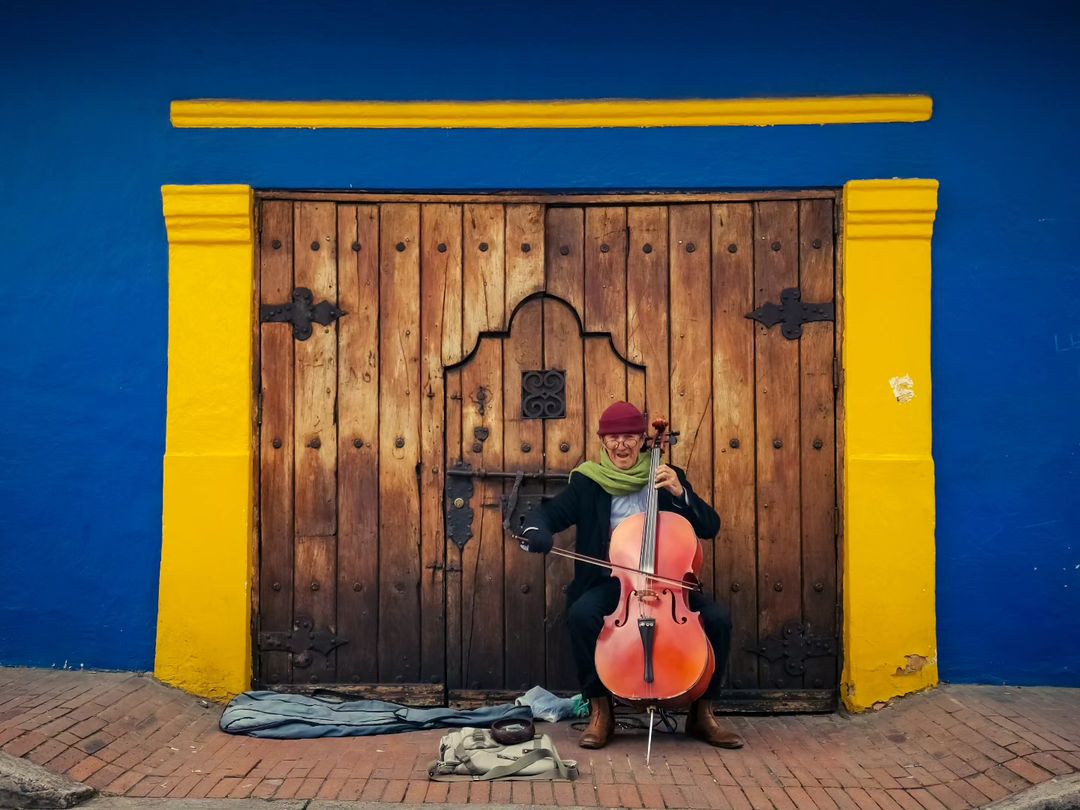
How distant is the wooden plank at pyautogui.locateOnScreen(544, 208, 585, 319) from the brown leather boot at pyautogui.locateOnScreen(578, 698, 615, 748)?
1.67 metres

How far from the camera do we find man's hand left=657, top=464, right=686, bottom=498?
4230mm

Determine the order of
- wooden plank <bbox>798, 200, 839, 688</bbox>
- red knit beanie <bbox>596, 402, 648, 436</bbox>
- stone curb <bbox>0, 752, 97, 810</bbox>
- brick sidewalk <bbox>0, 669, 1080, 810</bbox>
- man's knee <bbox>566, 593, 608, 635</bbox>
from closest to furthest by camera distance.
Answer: stone curb <bbox>0, 752, 97, 810</bbox> < brick sidewalk <bbox>0, 669, 1080, 810</bbox> < man's knee <bbox>566, 593, 608, 635</bbox> < red knit beanie <bbox>596, 402, 648, 436</bbox> < wooden plank <bbox>798, 200, 839, 688</bbox>

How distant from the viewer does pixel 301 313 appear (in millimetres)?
4934

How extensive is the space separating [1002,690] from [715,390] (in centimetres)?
178

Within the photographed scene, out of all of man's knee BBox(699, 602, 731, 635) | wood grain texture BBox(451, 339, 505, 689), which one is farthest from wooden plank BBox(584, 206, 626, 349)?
man's knee BBox(699, 602, 731, 635)

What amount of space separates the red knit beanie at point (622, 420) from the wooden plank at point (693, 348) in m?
0.54

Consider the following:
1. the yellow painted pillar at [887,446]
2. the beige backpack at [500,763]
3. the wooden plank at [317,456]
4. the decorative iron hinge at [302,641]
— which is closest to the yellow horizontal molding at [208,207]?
the wooden plank at [317,456]

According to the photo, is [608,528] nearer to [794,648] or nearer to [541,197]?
[794,648]

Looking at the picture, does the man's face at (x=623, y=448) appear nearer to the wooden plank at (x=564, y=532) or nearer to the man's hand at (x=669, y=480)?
the man's hand at (x=669, y=480)

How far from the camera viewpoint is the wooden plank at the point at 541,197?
4.91 m

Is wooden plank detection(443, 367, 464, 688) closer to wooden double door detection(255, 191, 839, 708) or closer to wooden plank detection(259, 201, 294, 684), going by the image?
wooden double door detection(255, 191, 839, 708)

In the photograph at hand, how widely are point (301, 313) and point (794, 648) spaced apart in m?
2.67

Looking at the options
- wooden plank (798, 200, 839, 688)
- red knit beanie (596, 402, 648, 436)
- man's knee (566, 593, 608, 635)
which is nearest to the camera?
man's knee (566, 593, 608, 635)

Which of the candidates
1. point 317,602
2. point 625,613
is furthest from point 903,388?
point 317,602
